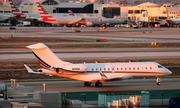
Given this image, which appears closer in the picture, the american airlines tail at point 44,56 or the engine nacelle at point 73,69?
the engine nacelle at point 73,69

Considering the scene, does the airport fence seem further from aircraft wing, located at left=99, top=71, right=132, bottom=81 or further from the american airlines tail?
the american airlines tail

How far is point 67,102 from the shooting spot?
24.5 metres

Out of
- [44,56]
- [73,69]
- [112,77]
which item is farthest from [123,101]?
[44,56]

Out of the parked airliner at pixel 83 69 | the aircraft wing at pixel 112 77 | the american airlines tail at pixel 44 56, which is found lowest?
the aircraft wing at pixel 112 77

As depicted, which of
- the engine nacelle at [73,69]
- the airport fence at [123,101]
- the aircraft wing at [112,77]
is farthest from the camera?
the engine nacelle at [73,69]

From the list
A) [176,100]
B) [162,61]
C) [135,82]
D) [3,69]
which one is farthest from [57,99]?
[162,61]

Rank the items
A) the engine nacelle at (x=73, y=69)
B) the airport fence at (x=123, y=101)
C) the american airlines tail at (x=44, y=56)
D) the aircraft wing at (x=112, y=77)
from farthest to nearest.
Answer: the american airlines tail at (x=44, y=56)
the engine nacelle at (x=73, y=69)
the aircraft wing at (x=112, y=77)
the airport fence at (x=123, y=101)

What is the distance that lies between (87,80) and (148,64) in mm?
7638

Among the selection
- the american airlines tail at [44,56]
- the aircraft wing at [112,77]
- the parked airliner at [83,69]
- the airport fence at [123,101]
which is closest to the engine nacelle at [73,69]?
the parked airliner at [83,69]

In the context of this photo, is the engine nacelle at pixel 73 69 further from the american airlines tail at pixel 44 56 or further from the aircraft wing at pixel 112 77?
the aircraft wing at pixel 112 77

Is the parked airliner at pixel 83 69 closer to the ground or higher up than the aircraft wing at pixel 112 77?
higher up

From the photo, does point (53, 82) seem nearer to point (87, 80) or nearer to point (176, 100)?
point (87, 80)

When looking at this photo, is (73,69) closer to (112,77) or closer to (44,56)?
(44,56)

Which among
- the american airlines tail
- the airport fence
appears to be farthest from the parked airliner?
the airport fence
